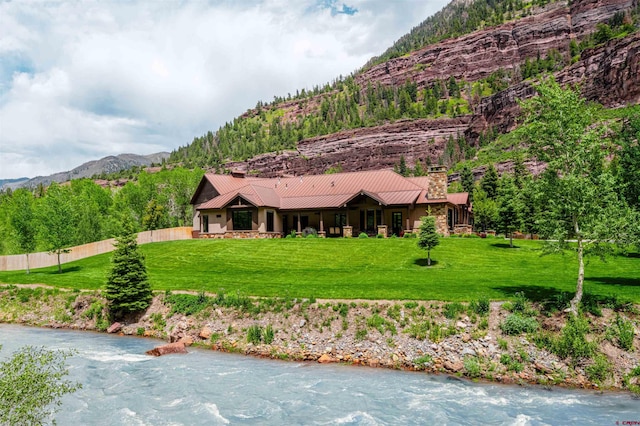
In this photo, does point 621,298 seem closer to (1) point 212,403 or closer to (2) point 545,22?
(1) point 212,403

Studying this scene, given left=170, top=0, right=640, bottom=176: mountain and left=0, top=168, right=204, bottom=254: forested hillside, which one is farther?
left=170, top=0, right=640, bottom=176: mountain

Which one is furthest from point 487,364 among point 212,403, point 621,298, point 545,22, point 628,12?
point 545,22

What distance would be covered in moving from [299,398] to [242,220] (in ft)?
98.3

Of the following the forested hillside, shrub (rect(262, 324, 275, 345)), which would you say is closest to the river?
shrub (rect(262, 324, 275, 345))

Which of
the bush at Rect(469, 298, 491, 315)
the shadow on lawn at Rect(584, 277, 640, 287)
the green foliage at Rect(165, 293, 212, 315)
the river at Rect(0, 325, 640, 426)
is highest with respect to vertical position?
the shadow on lawn at Rect(584, 277, 640, 287)

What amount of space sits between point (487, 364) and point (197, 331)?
12.7m

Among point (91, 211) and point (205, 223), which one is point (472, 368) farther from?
point (91, 211)

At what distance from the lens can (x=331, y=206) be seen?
4069 centimetres

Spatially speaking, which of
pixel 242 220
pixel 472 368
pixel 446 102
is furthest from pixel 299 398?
pixel 446 102

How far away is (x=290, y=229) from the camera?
43.9m

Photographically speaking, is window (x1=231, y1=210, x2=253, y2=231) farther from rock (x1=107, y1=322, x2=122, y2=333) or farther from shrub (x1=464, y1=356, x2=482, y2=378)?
shrub (x1=464, y1=356, x2=482, y2=378)

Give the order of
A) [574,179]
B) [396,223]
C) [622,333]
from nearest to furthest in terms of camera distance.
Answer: [622,333] → [574,179] → [396,223]

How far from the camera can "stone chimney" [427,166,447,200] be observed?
38.2 m

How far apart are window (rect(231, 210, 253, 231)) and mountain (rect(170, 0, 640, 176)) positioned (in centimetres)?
8754
